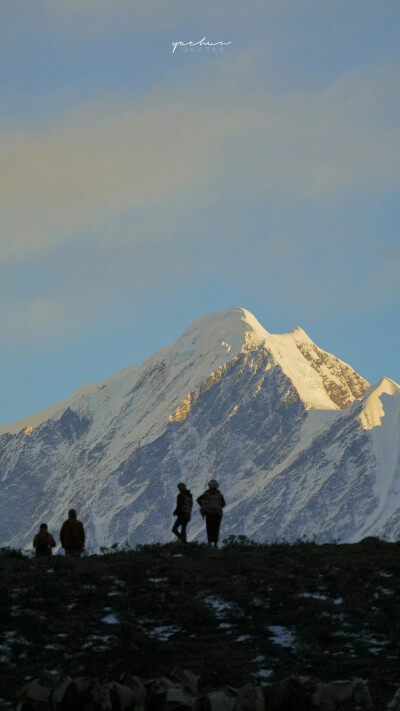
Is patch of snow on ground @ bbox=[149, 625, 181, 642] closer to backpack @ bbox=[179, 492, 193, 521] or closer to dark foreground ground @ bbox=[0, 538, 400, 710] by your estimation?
dark foreground ground @ bbox=[0, 538, 400, 710]

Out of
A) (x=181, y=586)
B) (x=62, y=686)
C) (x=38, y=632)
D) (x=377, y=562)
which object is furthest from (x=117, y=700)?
(x=377, y=562)

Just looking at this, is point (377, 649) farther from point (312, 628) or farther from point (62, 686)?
point (62, 686)

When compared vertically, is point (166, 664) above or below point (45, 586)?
below

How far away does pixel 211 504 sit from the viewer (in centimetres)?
4062

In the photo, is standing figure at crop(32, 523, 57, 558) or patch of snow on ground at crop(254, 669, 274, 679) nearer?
patch of snow on ground at crop(254, 669, 274, 679)

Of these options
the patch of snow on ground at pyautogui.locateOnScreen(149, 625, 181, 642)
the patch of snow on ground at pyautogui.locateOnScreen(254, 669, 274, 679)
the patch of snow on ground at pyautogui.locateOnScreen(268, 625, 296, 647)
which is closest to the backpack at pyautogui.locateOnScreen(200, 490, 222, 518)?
the patch of snow on ground at pyautogui.locateOnScreen(149, 625, 181, 642)

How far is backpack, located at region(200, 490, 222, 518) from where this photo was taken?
40.7m

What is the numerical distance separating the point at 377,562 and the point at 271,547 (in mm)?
3550

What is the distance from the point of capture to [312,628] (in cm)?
3062

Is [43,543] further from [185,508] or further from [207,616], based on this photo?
[207,616]

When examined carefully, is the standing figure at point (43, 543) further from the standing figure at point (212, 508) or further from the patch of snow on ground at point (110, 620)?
the patch of snow on ground at point (110, 620)

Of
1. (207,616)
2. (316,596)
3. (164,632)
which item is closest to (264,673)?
(164,632)

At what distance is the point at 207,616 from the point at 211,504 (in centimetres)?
905

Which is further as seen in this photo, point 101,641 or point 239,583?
point 239,583
